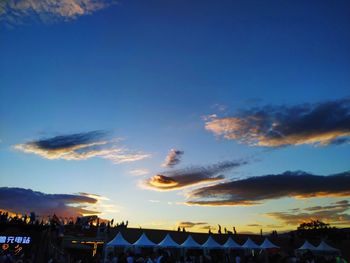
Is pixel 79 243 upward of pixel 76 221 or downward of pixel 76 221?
downward

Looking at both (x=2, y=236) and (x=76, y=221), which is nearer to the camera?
(x=2, y=236)

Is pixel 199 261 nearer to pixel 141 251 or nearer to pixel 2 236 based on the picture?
pixel 141 251

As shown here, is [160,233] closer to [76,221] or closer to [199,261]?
[199,261]

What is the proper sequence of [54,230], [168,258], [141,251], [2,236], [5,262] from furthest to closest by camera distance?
[141,251] < [54,230] < [2,236] < [5,262] < [168,258]

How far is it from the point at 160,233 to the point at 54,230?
11026 mm

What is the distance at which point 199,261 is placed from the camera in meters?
30.5

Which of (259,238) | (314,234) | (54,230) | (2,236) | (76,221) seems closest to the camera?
(2,236)

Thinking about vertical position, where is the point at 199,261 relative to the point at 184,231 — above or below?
below

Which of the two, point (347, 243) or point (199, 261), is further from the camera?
point (347, 243)

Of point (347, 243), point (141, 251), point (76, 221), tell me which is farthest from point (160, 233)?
point (347, 243)

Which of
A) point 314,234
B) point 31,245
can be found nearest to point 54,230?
point 31,245

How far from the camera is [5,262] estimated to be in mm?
16875

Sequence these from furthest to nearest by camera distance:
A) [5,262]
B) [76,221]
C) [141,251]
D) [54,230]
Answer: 1. [76,221]
2. [141,251]
3. [54,230]
4. [5,262]

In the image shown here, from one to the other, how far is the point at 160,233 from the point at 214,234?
6.60 m
